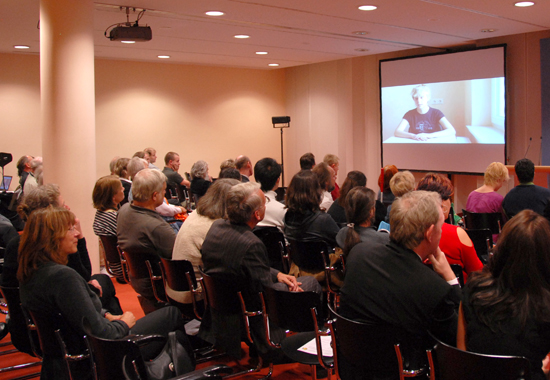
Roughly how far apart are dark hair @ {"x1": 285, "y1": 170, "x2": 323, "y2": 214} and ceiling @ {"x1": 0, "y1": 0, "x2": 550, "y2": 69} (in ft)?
8.20

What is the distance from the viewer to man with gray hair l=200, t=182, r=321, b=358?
2.95 meters

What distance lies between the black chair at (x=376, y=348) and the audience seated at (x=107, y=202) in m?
2.83

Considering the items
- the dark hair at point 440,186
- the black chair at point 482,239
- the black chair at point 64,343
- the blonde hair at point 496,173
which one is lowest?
the black chair at point 64,343

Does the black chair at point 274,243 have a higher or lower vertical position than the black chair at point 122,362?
higher

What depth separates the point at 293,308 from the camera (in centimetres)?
276

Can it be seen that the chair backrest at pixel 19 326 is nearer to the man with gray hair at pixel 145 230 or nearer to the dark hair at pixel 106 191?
the man with gray hair at pixel 145 230

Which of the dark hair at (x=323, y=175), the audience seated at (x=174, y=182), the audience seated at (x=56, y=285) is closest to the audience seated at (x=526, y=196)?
the dark hair at (x=323, y=175)

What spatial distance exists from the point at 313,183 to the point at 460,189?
22.3 feet

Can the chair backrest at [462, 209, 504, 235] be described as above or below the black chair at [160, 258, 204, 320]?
above

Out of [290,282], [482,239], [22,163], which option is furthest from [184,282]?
[22,163]

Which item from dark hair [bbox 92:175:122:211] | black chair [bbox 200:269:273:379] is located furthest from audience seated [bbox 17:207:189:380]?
dark hair [bbox 92:175:122:211]

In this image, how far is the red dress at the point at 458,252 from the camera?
3064mm

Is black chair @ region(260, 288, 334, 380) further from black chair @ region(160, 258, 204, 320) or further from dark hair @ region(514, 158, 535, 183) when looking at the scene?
dark hair @ region(514, 158, 535, 183)

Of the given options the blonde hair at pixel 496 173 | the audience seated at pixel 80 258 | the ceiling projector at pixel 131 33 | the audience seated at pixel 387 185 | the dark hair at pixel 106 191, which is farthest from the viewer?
the ceiling projector at pixel 131 33
